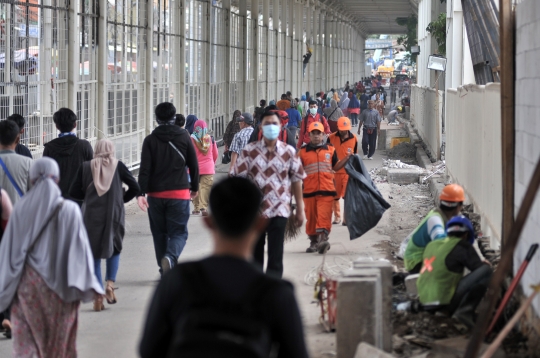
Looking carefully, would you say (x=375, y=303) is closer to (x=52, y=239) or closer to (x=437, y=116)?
(x=52, y=239)

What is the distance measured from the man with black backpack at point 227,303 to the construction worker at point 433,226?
4441 mm

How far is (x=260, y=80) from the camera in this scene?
109 ft

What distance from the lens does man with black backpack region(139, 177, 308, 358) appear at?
8.27 feet

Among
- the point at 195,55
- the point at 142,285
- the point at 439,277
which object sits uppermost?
the point at 195,55

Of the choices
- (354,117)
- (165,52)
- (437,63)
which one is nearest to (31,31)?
(165,52)

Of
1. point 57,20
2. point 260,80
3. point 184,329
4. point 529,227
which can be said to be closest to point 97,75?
point 57,20

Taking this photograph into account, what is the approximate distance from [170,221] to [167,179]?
14.8 inches

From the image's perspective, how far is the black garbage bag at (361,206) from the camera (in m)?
10.6

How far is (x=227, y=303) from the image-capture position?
2664 mm

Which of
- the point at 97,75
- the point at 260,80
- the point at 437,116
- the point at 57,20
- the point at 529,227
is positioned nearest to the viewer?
the point at 529,227

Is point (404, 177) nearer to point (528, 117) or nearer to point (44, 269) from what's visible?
point (528, 117)

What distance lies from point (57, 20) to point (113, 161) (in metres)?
6.30

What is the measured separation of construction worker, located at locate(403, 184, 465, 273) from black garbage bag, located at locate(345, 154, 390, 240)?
2899mm

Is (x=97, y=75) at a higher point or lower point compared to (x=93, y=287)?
higher
